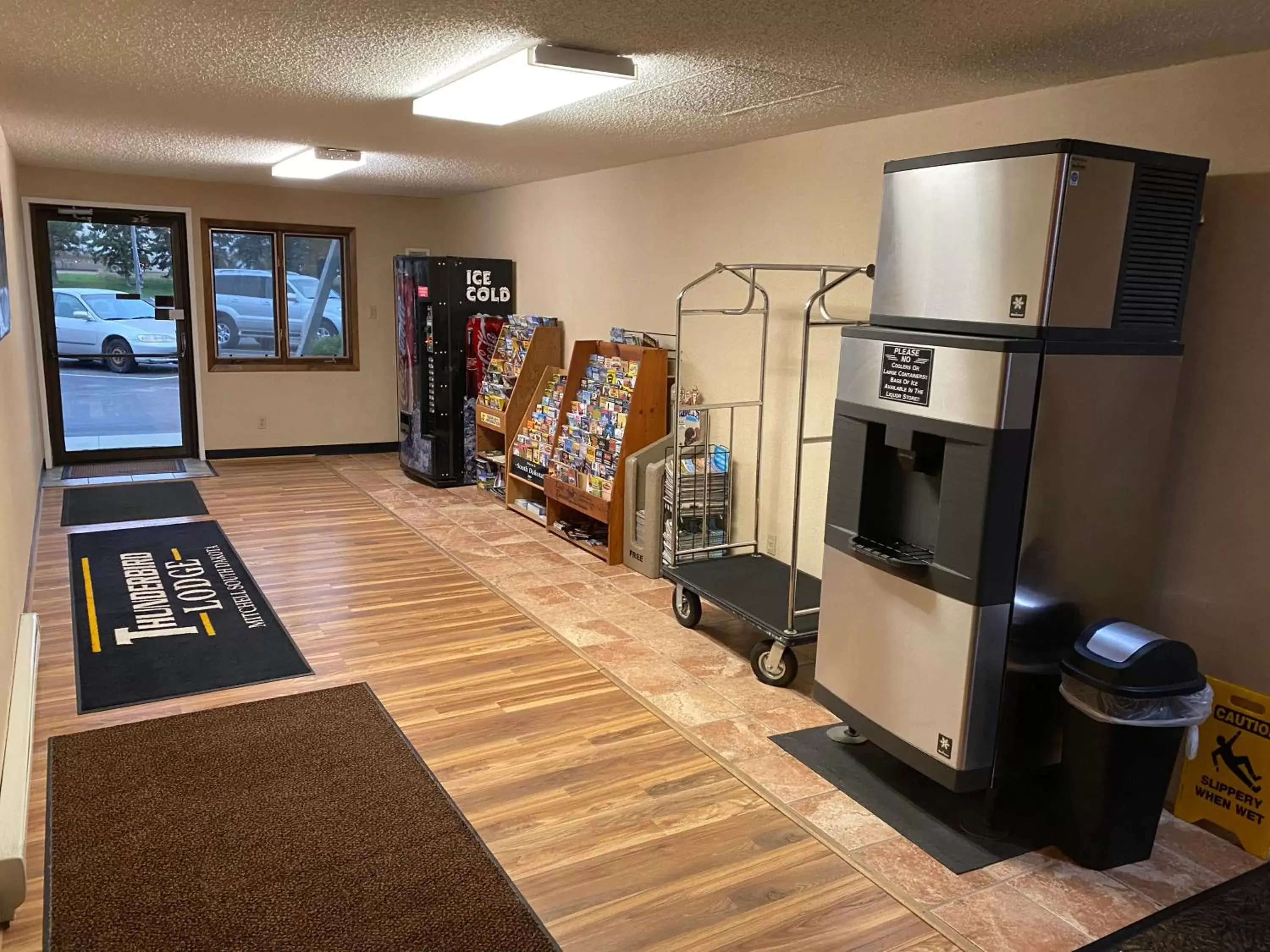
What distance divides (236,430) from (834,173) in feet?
19.5

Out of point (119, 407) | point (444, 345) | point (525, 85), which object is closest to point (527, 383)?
point (444, 345)

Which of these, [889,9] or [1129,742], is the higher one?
[889,9]

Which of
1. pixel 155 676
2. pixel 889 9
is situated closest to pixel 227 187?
pixel 155 676

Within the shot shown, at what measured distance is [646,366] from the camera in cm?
509

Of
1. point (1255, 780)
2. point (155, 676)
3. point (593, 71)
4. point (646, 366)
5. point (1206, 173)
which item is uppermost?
point (593, 71)

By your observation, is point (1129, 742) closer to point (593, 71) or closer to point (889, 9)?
point (889, 9)

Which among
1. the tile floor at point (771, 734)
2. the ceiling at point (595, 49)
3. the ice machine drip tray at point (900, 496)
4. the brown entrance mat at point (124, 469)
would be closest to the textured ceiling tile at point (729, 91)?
the ceiling at point (595, 49)

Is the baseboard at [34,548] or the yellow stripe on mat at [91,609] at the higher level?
the baseboard at [34,548]

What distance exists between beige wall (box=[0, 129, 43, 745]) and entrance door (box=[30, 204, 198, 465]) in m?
0.35

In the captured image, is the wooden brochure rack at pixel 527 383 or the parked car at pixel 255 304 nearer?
the wooden brochure rack at pixel 527 383

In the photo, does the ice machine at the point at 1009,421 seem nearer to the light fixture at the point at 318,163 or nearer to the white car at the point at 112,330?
the light fixture at the point at 318,163

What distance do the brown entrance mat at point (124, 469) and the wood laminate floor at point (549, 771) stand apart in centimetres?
208

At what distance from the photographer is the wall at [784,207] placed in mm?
2689

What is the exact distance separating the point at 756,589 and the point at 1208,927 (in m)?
2.07
